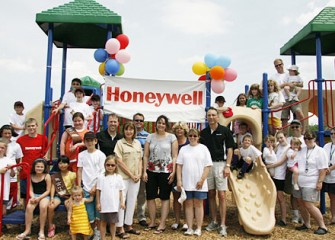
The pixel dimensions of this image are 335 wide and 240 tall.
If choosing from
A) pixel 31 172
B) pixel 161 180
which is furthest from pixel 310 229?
pixel 31 172

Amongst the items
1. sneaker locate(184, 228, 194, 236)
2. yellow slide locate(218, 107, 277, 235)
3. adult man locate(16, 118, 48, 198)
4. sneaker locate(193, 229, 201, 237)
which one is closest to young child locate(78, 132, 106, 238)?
adult man locate(16, 118, 48, 198)

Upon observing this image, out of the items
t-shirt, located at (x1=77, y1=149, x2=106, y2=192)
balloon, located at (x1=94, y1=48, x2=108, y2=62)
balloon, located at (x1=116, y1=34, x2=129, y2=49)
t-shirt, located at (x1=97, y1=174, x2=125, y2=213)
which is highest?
balloon, located at (x1=116, y1=34, x2=129, y2=49)

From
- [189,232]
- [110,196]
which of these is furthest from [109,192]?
[189,232]

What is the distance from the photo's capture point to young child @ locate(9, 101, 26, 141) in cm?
707

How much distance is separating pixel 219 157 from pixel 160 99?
2.04 metres

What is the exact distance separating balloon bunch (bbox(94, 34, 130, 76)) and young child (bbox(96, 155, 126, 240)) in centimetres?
273

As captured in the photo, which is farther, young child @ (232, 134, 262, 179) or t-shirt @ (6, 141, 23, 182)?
young child @ (232, 134, 262, 179)

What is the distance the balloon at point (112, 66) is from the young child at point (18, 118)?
213 centimetres

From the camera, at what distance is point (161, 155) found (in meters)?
5.21

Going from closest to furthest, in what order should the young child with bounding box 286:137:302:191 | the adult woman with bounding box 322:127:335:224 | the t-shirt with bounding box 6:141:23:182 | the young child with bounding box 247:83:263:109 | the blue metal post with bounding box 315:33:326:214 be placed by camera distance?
the t-shirt with bounding box 6:141:23:182 → the young child with bounding box 286:137:302:191 → the adult woman with bounding box 322:127:335:224 → the young child with bounding box 247:83:263:109 → the blue metal post with bounding box 315:33:326:214

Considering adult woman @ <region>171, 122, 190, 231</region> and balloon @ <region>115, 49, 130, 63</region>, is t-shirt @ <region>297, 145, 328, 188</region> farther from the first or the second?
balloon @ <region>115, 49, 130, 63</region>

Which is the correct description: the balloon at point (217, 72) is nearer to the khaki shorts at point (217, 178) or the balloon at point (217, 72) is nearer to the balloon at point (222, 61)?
the balloon at point (222, 61)

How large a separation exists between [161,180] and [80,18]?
154 inches

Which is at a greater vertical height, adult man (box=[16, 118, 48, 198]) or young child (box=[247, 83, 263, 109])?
young child (box=[247, 83, 263, 109])
